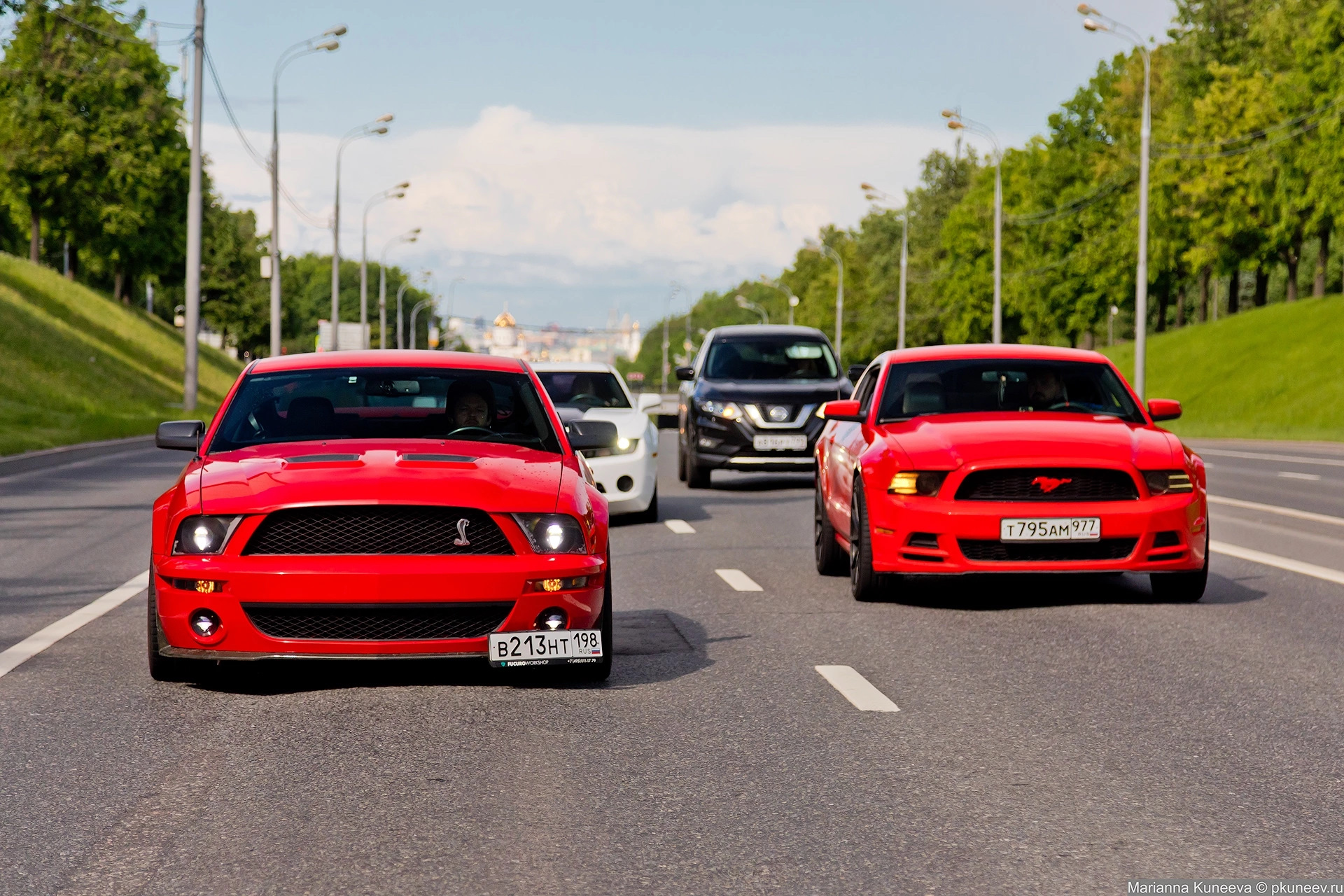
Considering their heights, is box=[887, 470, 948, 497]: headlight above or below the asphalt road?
above

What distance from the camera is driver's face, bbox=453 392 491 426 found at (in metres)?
8.57

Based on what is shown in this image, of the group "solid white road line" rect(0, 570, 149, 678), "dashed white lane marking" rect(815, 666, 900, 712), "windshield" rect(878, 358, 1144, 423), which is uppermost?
"windshield" rect(878, 358, 1144, 423)

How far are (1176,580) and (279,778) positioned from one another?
6086mm

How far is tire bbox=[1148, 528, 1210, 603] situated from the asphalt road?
22 cm

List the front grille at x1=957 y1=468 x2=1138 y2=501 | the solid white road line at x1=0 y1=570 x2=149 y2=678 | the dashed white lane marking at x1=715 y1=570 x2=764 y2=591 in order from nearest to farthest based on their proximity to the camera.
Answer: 1. the solid white road line at x1=0 y1=570 x2=149 y2=678
2. the front grille at x1=957 y1=468 x2=1138 y2=501
3. the dashed white lane marking at x1=715 y1=570 x2=764 y2=591

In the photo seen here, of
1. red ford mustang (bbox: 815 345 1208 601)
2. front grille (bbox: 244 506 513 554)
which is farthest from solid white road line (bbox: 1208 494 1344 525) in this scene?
front grille (bbox: 244 506 513 554)

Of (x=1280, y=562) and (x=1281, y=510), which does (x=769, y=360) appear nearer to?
(x=1281, y=510)

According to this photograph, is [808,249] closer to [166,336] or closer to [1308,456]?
[166,336]

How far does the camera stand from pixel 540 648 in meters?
7.22

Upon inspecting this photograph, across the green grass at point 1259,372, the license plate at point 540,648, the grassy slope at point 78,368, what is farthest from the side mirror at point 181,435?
the green grass at point 1259,372

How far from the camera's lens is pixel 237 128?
171 ft

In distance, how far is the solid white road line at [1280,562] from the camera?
12.0 meters

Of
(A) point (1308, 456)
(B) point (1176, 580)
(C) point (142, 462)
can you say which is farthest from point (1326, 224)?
(B) point (1176, 580)

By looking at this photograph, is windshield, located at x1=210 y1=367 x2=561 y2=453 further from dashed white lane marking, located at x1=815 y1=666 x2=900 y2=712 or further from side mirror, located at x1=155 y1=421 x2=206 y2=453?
dashed white lane marking, located at x1=815 y1=666 x2=900 y2=712
